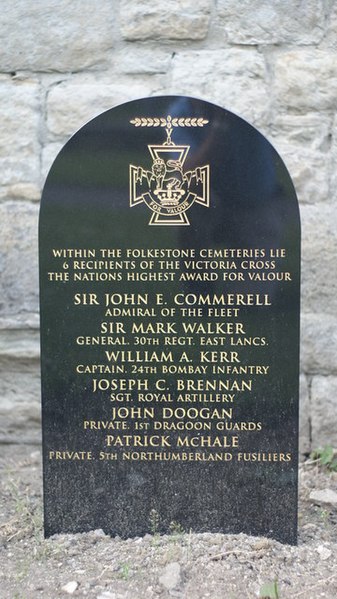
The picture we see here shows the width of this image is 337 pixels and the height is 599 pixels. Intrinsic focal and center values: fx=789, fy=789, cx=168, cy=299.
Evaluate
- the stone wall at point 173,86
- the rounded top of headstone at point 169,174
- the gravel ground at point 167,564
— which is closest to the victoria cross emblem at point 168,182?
the rounded top of headstone at point 169,174

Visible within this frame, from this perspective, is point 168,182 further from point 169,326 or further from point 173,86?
point 173,86

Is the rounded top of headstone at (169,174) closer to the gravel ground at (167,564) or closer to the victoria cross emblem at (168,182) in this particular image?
the victoria cross emblem at (168,182)

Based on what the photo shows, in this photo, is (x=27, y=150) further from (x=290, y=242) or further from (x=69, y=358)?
(x=290, y=242)

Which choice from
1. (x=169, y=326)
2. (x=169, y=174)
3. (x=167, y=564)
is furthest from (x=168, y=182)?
(x=167, y=564)

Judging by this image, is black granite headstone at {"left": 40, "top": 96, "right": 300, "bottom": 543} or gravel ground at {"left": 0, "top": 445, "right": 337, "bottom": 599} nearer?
gravel ground at {"left": 0, "top": 445, "right": 337, "bottom": 599}

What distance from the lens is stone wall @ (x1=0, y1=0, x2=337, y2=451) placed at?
9.16ft

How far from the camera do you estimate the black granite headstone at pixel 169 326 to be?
2.35 m

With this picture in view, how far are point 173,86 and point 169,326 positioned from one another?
0.94 metres

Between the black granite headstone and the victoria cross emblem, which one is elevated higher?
the victoria cross emblem

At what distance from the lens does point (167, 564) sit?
2.22 meters

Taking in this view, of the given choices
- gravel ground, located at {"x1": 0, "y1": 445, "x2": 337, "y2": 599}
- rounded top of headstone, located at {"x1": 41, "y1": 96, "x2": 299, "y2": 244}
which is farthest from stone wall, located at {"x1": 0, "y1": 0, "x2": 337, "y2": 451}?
gravel ground, located at {"x1": 0, "y1": 445, "x2": 337, "y2": 599}

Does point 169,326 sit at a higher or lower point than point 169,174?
lower

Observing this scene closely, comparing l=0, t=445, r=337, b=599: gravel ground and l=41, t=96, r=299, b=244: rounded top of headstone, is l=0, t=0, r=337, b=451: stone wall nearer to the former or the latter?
l=41, t=96, r=299, b=244: rounded top of headstone

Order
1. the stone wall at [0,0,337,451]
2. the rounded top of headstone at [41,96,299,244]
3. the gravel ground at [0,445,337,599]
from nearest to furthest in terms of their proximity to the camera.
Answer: the gravel ground at [0,445,337,599] < the rounded top of headstone at [41,96,299,244] < the stone wall at [0,0,337,451]
